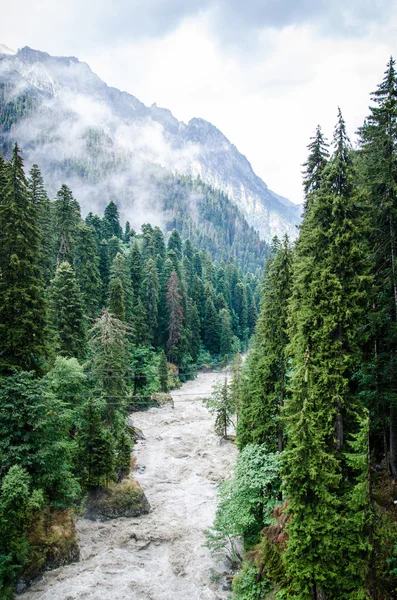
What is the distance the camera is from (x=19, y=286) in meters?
19.0

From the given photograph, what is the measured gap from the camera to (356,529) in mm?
10086

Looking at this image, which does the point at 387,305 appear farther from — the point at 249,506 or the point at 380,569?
the point at 249,506

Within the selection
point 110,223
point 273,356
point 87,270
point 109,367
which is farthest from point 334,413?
point 110,223

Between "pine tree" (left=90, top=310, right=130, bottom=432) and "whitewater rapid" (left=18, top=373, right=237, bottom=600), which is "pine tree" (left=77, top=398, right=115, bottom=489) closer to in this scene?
"pine tree" (left=90, top=310, right=130, bottom=432)

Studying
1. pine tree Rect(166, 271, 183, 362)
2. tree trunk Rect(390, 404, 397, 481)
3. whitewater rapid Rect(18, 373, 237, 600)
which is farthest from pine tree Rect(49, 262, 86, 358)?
pine tree Rect(166, 271, 183, 362)

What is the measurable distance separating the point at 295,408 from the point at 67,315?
21224 millimetres

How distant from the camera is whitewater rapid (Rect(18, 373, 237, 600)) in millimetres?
16188

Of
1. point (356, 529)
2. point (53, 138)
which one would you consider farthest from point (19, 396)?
point (53, 138)

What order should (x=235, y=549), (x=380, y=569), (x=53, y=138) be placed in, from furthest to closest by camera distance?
(x=53, y=138), (x=235, y=549), (x=380, y=569)

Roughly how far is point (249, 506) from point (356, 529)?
6.85m

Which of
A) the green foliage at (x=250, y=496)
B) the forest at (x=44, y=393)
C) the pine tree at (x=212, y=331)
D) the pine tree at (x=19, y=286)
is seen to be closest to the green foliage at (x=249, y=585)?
→ the green foliage at (x=250, y=496)

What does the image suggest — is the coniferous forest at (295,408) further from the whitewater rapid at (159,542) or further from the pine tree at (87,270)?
the pine tree at (87,270)

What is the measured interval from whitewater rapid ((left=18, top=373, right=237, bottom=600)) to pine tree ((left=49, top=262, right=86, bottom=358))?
35.3 feet

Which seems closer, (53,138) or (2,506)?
(2,506)
